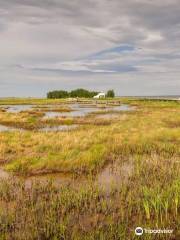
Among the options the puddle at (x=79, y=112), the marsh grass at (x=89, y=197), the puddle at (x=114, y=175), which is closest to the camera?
the marsh grass at (x=89, y=197)

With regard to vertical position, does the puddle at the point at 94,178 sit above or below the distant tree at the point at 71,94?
below

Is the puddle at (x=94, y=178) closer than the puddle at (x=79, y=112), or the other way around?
the puddle at (x=94, y=178)

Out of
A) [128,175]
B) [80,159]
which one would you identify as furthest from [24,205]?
[80,159]

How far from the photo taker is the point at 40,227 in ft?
31.3

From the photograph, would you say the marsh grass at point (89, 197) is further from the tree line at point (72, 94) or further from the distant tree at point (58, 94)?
the distant tree at point (58, 94)

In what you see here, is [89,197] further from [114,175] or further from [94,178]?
[114,175]

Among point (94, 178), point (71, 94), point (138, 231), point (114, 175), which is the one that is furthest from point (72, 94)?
point (138, 231)

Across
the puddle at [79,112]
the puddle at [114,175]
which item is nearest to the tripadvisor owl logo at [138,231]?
the puddle at [114,175]

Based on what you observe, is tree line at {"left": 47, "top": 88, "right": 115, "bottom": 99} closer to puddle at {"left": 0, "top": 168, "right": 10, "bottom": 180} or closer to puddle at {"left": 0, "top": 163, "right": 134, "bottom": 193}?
puddle at {"left": 0, "top": 168, "right": 10, "bottom": 180}

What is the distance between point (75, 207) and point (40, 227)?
179 cm

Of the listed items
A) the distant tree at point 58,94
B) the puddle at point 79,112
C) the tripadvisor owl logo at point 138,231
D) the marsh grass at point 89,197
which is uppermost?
the distant tree at point 58,94

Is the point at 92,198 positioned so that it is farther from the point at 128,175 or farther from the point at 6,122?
the point at 6,122

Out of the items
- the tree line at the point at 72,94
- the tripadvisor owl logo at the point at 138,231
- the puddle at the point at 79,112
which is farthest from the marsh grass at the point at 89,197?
the tree line at the point at 72,94

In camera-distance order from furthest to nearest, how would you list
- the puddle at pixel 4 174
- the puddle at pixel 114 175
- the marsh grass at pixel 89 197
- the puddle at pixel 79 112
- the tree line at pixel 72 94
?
the tree line at pixel 72 94
the puddle at pixel 79 112
the puddle at pixel 4 174
the puddle at pixel 114 175
the marsh grass at pixel 89 197
